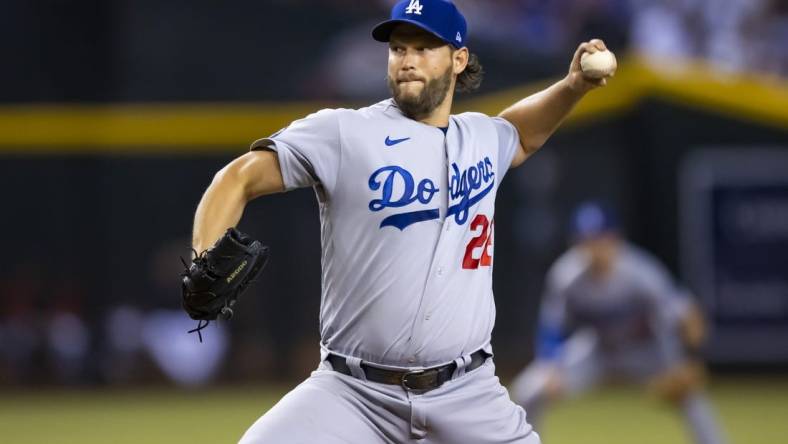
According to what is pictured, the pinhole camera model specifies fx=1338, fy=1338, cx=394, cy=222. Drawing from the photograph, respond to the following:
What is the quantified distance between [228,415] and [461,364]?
670 cm

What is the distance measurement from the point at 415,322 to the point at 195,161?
9245mm

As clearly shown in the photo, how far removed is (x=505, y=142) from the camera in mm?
4535

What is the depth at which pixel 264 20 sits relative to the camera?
46.5 feet

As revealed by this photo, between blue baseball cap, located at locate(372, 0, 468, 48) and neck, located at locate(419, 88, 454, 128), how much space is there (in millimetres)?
195

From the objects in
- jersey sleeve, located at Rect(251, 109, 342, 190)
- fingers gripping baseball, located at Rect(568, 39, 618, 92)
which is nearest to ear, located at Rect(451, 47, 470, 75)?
fingers gripping baseball, located at Rect(568, 39, 618, 92)

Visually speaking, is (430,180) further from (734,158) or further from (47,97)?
(47,97)

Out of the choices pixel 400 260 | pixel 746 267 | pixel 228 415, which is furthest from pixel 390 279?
pixel 746 267

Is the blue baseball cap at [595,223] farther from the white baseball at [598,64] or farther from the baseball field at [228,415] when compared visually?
the white baseball at [598,64]

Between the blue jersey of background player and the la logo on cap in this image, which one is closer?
the la logo on cap

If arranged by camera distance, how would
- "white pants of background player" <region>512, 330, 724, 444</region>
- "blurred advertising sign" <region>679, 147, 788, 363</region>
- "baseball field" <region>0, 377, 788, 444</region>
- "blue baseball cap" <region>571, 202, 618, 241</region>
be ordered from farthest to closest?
"blurred advertising sign" <region>679, 147, 788, 363</region> < "baseball field" <region>0, 377, 788, 444</region> < "blue baseball cap" <region>571, 202, 618, 241</region> < "white pants of background player" <region>512, 330, 724, 444</region>

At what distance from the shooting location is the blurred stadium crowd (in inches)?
507

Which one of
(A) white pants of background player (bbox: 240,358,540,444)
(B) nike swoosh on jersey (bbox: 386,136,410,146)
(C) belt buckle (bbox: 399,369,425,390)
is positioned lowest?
(A) white pants of background player (bbox: 240,358,540,444)

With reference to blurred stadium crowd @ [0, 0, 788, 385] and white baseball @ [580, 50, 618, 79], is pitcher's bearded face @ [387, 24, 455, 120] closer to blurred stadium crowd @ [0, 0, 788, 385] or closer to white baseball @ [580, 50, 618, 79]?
white baseball @ [580, 50, 618, 79]

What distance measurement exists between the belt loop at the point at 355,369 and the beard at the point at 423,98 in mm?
800
